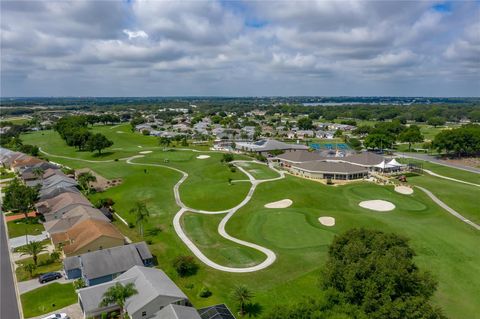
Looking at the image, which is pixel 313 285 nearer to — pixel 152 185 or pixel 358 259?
pixel 358 259

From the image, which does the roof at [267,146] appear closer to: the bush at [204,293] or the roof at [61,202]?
the roof at [61,202]

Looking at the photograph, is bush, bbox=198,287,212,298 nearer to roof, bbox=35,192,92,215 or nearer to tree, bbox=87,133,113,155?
roof, bbox=35,192,92,215

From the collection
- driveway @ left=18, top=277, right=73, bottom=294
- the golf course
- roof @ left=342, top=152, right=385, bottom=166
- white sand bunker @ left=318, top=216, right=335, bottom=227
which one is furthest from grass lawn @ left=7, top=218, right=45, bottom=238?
roof @ left=342, top=152, right=385, bottom=166

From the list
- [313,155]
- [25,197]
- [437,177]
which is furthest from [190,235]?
[437,177]

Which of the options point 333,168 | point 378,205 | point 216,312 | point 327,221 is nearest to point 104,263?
point 216,312

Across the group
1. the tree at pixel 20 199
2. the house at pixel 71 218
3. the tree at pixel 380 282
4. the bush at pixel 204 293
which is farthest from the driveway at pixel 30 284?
the tree at pixel 380 282

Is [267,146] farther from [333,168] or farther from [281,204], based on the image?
[281,204]
